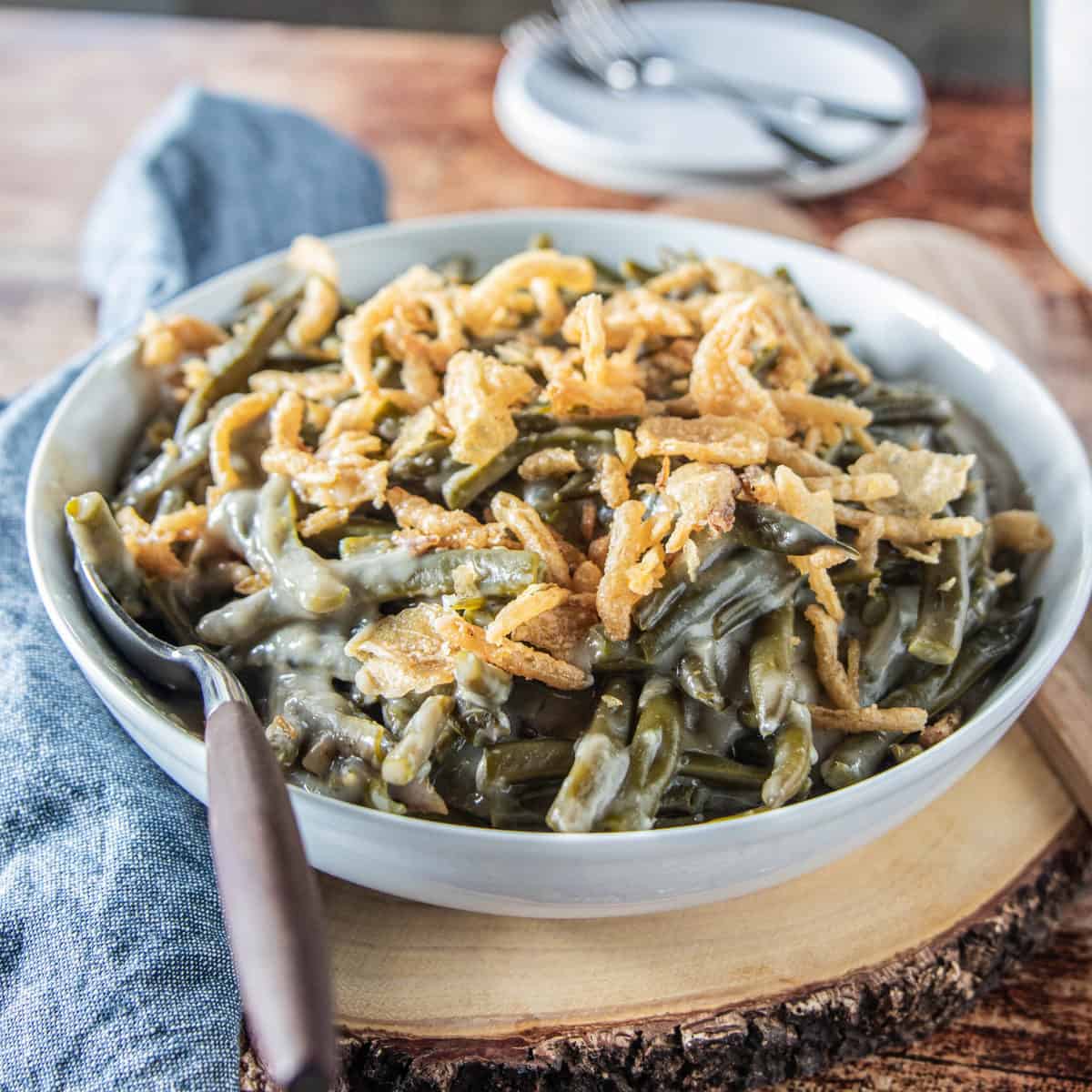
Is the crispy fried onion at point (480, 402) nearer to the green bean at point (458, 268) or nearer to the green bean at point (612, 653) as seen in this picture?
the green bean at point (612, 653)

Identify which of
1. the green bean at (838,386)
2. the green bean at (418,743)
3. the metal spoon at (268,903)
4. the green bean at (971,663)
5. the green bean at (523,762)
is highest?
the metal spoon at (268,903)

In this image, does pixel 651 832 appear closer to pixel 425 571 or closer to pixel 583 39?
pixel 425 571

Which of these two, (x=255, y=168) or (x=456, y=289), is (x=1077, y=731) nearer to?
(x=456, y=289)

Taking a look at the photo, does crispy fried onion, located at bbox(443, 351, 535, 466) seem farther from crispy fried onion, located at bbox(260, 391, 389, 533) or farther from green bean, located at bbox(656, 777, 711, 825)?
green bean, located at bbox(656, 777, 711, 825)

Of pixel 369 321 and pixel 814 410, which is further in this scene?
pixel 369 321

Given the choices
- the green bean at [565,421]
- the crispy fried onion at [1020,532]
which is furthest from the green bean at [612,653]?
the crispy fried onion at [1020,532]

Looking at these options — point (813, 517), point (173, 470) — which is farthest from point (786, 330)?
point (173, 470)

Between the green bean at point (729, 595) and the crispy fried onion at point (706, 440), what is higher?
the crispy fried onion at point (706, 440)

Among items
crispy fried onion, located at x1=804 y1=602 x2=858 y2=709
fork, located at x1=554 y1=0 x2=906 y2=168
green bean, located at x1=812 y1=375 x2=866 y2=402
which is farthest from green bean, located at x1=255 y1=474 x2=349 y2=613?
fork, located at x1=554 y1=0 x2=906 y2=168

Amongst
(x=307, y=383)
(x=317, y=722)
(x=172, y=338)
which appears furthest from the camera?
(x=172, y=338)
